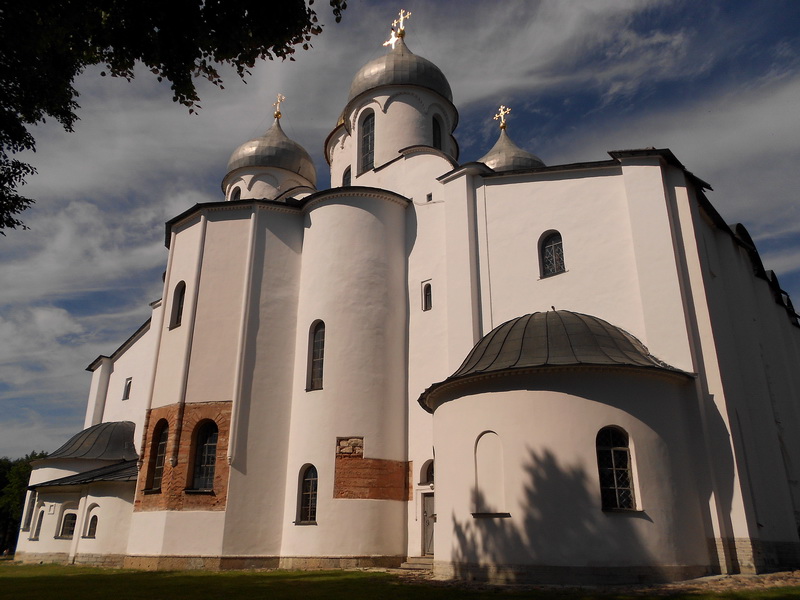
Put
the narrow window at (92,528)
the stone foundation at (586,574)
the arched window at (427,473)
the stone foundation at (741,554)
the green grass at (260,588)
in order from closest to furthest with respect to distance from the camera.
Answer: the green grass at (260,588)
the stone foundation at (586,574)
the stone foundation at (741,554)
the arched window at (427,473)
the narrow window at (92,528)

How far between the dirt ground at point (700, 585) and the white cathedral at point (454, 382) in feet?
1.03

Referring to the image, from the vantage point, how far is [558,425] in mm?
11414

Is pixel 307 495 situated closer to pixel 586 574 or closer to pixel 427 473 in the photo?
pixel 427 473

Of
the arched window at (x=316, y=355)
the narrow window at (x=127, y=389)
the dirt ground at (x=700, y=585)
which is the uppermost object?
the narrow window at (x=127, y=389)

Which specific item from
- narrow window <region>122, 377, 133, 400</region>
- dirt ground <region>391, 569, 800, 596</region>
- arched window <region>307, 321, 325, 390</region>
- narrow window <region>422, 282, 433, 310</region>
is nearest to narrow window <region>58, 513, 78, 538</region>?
narrow window <region>122, 377, 133, 400</region>

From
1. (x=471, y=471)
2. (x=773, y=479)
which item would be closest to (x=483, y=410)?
(x=471, y=471)

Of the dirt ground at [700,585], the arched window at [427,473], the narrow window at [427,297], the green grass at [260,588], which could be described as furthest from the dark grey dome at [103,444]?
the dirt ground at [700,585]

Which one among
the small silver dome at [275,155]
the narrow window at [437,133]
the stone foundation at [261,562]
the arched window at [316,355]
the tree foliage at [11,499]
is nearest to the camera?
the stone foundation at [261,562]

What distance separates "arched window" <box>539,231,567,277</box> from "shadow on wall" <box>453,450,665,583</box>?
567cm

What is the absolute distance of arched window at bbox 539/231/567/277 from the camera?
616 inches

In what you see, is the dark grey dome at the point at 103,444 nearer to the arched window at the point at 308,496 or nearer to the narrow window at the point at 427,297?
the arched window at the point at 308,496

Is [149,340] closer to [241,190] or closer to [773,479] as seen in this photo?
[241,190]

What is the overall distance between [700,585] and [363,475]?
809cm

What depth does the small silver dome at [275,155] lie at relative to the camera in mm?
26375
